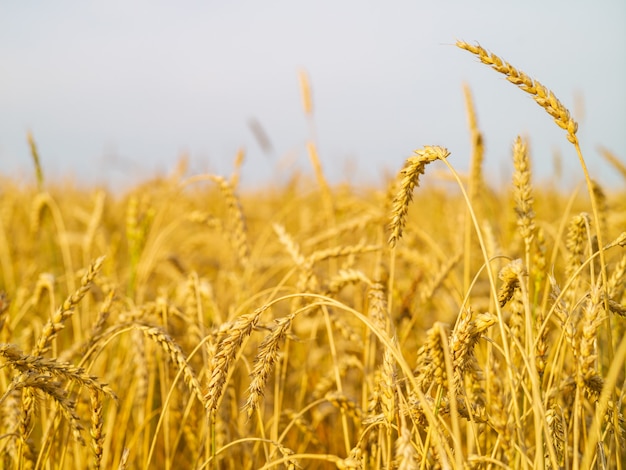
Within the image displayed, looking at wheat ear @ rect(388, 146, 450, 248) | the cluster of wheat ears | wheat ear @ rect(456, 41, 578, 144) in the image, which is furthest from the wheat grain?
wheat ear @ rect(456, 41, 578, 144)

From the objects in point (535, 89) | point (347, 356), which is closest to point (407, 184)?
Answer: point (535, 89)

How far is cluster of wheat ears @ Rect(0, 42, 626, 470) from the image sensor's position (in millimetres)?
1044

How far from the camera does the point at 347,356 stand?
2.12 m

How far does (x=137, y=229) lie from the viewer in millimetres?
2346

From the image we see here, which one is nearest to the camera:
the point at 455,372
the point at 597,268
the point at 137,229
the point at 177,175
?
the point at 455,372

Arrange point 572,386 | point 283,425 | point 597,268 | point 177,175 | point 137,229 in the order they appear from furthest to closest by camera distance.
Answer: point 177,175 < point 137,229 < point 597,268 < point 283,425 < point 572,386

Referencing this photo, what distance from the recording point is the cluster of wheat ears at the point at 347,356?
3.43ft

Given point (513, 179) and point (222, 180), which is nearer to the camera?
point (513, 179)

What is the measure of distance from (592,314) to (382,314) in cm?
43

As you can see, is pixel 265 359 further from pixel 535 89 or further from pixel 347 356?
pixel 347 356

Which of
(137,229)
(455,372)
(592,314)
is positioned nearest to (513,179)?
(592,314)

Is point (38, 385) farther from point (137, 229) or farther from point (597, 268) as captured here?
point (597, 268)

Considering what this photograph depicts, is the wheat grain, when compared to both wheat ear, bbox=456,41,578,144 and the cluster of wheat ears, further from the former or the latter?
wheat ear, bbox=456,41,578,144

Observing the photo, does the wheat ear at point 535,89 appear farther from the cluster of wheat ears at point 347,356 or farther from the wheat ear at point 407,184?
the wheat ear at point 407,184
